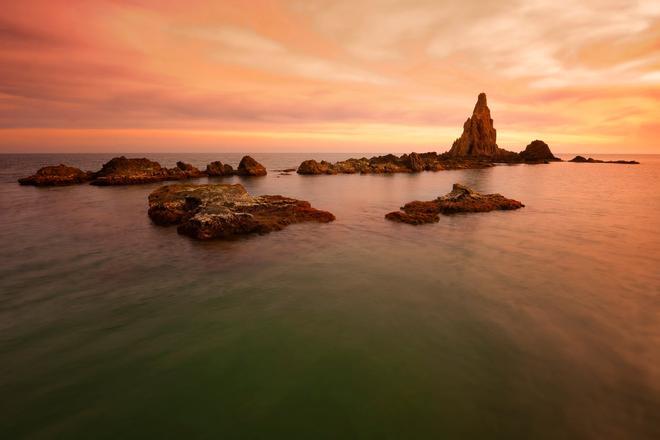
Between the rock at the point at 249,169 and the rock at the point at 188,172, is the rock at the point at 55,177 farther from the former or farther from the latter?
the rock at the point at 249,169

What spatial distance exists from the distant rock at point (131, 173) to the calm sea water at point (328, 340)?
32047 mm

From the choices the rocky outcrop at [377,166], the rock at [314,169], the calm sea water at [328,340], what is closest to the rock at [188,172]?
the rock at [314,169]

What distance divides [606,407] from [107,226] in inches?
879

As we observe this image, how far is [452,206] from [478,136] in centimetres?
11373

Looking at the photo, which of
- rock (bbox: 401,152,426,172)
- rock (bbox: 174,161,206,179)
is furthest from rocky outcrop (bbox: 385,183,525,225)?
rock (bbox: 401,152,426,172)

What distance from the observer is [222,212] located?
16.9 meters

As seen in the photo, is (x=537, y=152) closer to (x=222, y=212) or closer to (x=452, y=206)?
(x=452, y=206)

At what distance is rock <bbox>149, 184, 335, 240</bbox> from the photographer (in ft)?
53.1

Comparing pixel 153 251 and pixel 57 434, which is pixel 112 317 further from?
pixel 153 251

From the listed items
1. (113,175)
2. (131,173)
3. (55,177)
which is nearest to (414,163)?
(131,173)

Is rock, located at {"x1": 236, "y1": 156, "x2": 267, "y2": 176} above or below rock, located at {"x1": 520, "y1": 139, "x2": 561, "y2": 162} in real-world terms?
below

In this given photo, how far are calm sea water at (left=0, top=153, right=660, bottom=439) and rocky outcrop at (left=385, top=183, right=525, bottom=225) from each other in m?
5.32

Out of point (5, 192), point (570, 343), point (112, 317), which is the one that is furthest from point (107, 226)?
point (5, 192)

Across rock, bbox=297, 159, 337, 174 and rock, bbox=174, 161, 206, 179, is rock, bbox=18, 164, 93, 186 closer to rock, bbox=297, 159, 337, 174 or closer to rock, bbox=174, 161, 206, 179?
rock, bbox=174, 161, 206, 179
